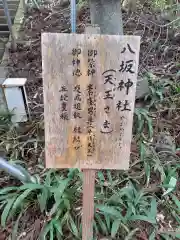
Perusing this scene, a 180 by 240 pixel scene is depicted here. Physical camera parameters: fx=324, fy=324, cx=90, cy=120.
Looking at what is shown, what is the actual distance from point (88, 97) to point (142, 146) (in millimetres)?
→ 1452

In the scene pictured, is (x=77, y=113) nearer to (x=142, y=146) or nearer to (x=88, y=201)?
(x=88, y=201)

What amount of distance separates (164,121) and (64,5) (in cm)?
376

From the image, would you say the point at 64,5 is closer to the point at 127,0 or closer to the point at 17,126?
the point at 127,0

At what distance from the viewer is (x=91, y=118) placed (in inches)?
63.2

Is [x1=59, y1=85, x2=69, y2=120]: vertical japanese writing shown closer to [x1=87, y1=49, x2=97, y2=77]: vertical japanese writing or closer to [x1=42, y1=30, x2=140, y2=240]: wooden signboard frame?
[x1=42, y1=30, x2=140, y2=240]: wooden signboard frame

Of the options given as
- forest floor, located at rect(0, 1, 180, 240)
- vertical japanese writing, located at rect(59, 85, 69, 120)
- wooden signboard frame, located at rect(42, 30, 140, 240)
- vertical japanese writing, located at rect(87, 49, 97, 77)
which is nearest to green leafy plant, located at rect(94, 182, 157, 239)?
forest floor, located at rect(0, 1, 180, 240)

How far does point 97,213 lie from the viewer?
233cm

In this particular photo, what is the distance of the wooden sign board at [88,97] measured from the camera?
1467 mm

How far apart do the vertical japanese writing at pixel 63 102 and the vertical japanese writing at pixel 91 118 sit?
11 centimetres

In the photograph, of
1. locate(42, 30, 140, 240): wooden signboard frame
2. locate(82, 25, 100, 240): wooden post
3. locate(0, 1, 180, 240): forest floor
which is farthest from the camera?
locate(0, 1, 180, 240): forest floor

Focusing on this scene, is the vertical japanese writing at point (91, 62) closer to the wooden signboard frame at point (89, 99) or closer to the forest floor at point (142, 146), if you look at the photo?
the wooden signboard frame at point (89, 99)

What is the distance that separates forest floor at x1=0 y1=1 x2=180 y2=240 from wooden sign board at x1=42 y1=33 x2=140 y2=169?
0.67 metres

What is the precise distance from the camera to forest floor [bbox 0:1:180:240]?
233cm

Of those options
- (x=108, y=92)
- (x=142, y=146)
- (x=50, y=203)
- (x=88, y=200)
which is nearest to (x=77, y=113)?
(x=108, y=92)
